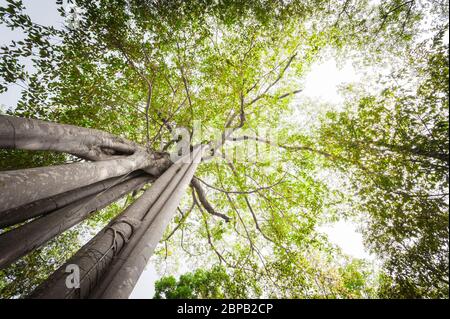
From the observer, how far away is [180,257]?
8.27 m

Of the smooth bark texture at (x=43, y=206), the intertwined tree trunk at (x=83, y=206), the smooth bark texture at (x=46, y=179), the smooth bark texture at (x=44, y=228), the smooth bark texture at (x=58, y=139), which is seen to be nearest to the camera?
the smooth bark texture at (x=46, y=179)

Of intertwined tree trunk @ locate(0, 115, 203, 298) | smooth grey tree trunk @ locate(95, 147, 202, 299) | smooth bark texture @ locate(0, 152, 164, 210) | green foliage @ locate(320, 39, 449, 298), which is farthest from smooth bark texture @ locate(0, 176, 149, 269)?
green foliage @ locate(320, 39, 449, 298)

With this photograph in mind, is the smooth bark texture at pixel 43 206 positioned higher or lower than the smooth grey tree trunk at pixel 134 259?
higher

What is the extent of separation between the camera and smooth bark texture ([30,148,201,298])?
1.72 m

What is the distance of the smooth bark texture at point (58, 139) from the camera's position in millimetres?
1905

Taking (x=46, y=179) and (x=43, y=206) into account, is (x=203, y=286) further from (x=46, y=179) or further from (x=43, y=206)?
(x=46, y=179)

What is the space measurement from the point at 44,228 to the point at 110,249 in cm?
127

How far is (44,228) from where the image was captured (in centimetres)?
258

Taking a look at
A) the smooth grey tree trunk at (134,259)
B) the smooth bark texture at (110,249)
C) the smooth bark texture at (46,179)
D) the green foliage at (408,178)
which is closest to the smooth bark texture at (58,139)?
the smooth bark texture at (46,179)

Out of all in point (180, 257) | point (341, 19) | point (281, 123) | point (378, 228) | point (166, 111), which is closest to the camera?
point (378, 228)

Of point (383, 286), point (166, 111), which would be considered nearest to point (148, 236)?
point (383, 286)

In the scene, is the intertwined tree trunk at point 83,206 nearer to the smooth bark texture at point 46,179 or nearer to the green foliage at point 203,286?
the smooth bark texture at point 46,179
